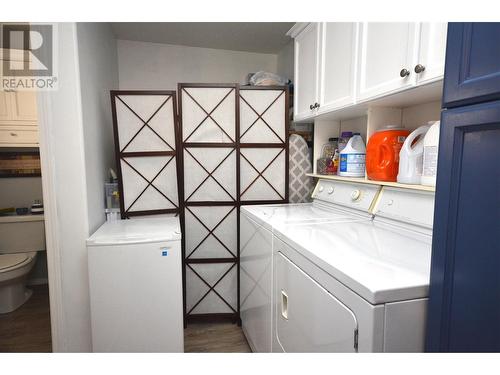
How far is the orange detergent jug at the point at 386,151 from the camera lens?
151cm

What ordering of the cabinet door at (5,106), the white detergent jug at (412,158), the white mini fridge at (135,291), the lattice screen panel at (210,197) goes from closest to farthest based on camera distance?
the white detergent jug at (412,158) < the white mini fridge at (135,291) < the lattice screen panel at (210,197) < the cabinet door at (5,106)

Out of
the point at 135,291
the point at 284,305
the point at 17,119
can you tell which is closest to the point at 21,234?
the point at 17,119

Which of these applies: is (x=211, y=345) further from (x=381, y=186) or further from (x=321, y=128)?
(x=321, y=128)

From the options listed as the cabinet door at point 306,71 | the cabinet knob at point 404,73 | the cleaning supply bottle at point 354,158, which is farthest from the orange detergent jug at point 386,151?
the cabinet door at point 306,71

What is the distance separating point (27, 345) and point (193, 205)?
157 centimetres

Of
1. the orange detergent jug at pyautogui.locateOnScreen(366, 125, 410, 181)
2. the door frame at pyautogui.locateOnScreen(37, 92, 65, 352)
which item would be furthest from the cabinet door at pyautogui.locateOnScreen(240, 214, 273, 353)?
the door frame at pyautogui.locateOnScreen(37, 92, 65, 352)

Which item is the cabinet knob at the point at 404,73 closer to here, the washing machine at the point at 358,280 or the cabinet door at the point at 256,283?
the washing machine at the point at 358,280

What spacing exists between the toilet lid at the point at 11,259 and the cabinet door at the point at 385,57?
9.92 feet

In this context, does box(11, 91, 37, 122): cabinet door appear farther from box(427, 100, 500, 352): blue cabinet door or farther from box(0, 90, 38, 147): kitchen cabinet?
box(427, 100, 500, 352): blue cabinet door

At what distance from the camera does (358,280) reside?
2.64ft

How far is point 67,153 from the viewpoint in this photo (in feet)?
5.41

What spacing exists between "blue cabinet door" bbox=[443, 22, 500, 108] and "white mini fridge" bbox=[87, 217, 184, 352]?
1521mm

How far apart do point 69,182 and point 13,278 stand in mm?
1436
